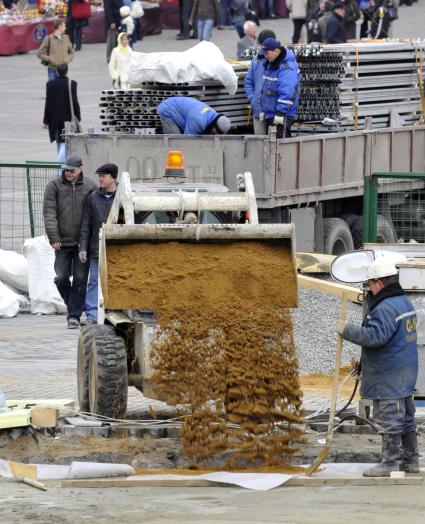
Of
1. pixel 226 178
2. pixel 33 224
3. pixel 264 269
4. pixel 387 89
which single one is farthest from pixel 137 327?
pixel 387 89

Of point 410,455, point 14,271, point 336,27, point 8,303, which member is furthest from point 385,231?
point 336,27

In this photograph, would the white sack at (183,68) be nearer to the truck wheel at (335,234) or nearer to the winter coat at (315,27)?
the truck wheel at (335,234)

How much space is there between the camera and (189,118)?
18.3 m

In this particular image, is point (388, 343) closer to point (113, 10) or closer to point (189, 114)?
point (189, 114)

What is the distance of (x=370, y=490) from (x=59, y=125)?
56.9 feet

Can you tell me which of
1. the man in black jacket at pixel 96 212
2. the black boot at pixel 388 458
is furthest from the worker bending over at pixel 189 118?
the black boot at pixel 388 458

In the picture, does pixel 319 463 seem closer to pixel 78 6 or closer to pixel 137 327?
pixel 137 327

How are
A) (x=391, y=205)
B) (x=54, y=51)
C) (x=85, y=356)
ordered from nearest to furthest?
(x=85, y=356)
(x=391, y=205)
(x=54, y=51)

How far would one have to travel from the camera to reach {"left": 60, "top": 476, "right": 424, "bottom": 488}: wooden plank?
990cm

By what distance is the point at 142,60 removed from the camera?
19578 millimetres

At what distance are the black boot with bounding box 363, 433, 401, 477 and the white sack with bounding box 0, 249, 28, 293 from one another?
28.4ft

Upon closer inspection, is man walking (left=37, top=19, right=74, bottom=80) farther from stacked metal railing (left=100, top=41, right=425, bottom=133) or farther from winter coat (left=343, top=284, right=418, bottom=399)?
winter coat (left=343, top=284, right=418, bottom=399)

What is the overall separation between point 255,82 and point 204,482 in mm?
10020

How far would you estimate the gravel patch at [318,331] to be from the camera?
46.6 ft
